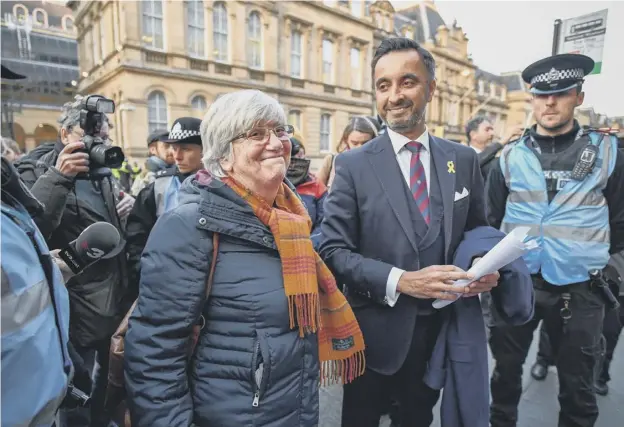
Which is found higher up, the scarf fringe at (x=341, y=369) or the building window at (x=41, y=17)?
the building window at (x=41, y=17)

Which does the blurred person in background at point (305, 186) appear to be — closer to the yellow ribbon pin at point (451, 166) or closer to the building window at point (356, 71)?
the yellow ribbon pin at point (451, 166)

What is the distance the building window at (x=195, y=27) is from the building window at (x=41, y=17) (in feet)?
87.8

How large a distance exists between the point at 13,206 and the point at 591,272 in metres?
2.76

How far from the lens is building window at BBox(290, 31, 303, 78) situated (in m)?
20.2

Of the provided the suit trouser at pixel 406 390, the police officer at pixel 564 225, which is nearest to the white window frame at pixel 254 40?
the police officer at pixel 564 225

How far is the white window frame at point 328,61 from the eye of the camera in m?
21.5

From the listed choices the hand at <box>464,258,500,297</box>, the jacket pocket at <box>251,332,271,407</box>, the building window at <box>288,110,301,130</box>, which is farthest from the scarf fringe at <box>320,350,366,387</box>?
the building window at <box>288,110,301,130</box>

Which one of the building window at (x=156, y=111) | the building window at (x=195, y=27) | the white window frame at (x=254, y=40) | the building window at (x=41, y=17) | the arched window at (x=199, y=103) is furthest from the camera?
the building window at (x=41, y=17)

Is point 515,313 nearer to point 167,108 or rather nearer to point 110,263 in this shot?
point 110,263

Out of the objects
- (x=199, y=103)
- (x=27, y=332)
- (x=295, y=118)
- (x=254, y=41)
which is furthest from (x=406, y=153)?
(x=295, y=118)

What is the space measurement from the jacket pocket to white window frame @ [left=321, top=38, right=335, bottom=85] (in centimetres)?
2187

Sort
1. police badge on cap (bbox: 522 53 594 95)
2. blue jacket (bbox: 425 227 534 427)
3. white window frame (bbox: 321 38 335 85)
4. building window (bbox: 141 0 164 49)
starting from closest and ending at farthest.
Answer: blue jacket (bbox: 425 227 534 427)
police badge on cap (bbox: 522 53 594 95)
building window (bbox: 141 0 164 49)
white window frame (bbox: 321 38 335 85)

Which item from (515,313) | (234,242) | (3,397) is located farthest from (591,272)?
(3,397)

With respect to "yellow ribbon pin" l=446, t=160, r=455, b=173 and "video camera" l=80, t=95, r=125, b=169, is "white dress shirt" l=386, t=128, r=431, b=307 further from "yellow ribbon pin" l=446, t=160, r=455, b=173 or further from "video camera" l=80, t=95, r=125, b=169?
"video camera" l=80, t=95, r=125, b=169
